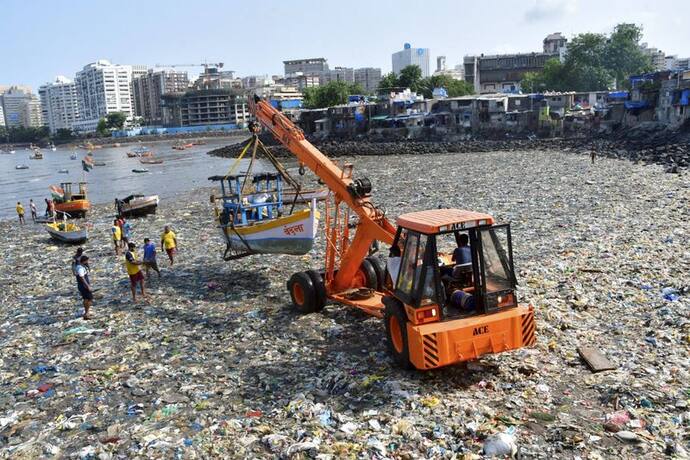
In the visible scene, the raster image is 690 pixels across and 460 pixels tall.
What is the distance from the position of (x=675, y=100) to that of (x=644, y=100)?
714 cm

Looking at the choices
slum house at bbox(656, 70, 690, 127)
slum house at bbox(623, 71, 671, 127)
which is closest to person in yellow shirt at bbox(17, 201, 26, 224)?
slum house at bbox(656, 70, 690, 127)

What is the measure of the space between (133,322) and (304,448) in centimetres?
587

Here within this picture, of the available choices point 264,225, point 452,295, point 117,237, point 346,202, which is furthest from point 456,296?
point 117,237

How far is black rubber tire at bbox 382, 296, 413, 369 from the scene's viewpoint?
22.5 feet

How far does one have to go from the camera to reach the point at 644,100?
54.3 meters

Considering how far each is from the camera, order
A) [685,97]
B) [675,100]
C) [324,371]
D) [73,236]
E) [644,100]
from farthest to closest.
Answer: [644,100], [675,100], [685,97], [73,236], [324,371]

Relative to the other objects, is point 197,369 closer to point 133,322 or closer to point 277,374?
point 277,374

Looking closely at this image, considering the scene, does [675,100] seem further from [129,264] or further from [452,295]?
[452,295]

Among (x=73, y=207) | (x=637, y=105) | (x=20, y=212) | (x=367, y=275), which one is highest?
(x=637, y=105)

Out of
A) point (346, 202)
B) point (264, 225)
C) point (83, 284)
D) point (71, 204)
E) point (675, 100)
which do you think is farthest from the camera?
point (675, 100)

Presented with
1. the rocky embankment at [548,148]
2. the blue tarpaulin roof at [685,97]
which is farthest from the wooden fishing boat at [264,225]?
the blue tarpaulin roof at [685,97]

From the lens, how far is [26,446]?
20.2 ft

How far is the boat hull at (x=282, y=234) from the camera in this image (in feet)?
37.2

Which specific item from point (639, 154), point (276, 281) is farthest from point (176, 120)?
point (276, 281)
